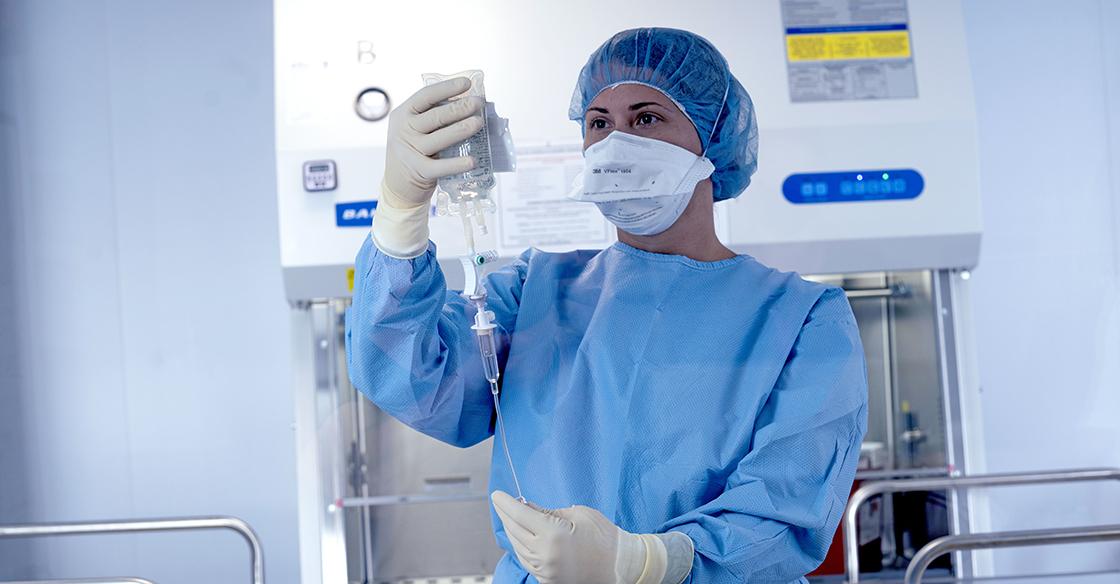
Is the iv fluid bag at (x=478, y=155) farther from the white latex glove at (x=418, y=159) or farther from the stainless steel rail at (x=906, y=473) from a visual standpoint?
the stainless steel rail at (x=906, y=473)

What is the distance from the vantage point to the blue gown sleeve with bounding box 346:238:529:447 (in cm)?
102

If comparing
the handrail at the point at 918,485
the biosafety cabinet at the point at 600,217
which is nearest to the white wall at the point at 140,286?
the biosafety cabinet at the point at 600,217

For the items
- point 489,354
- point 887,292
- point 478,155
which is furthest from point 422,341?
point 887,292

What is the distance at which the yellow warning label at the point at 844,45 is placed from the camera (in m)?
1.47

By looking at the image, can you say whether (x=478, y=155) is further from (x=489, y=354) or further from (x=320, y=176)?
(x=320, y=176)

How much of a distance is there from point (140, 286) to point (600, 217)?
1.08 meters

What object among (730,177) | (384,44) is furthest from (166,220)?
(730,177)

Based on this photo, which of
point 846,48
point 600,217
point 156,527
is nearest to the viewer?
point 600,217

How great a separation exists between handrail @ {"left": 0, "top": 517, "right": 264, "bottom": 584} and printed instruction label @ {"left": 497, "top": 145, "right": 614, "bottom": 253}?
64 centimetres

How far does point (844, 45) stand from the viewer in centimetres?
147

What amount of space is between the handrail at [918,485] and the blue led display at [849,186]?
49 cm

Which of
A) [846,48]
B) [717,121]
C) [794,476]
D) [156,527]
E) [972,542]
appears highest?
[846,48]

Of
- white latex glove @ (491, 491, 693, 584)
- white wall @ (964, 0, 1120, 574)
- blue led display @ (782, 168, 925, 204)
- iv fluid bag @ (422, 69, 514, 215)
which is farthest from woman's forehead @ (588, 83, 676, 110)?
white wall @ (964, 0, 1120, 574)

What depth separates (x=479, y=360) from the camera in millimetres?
1159
